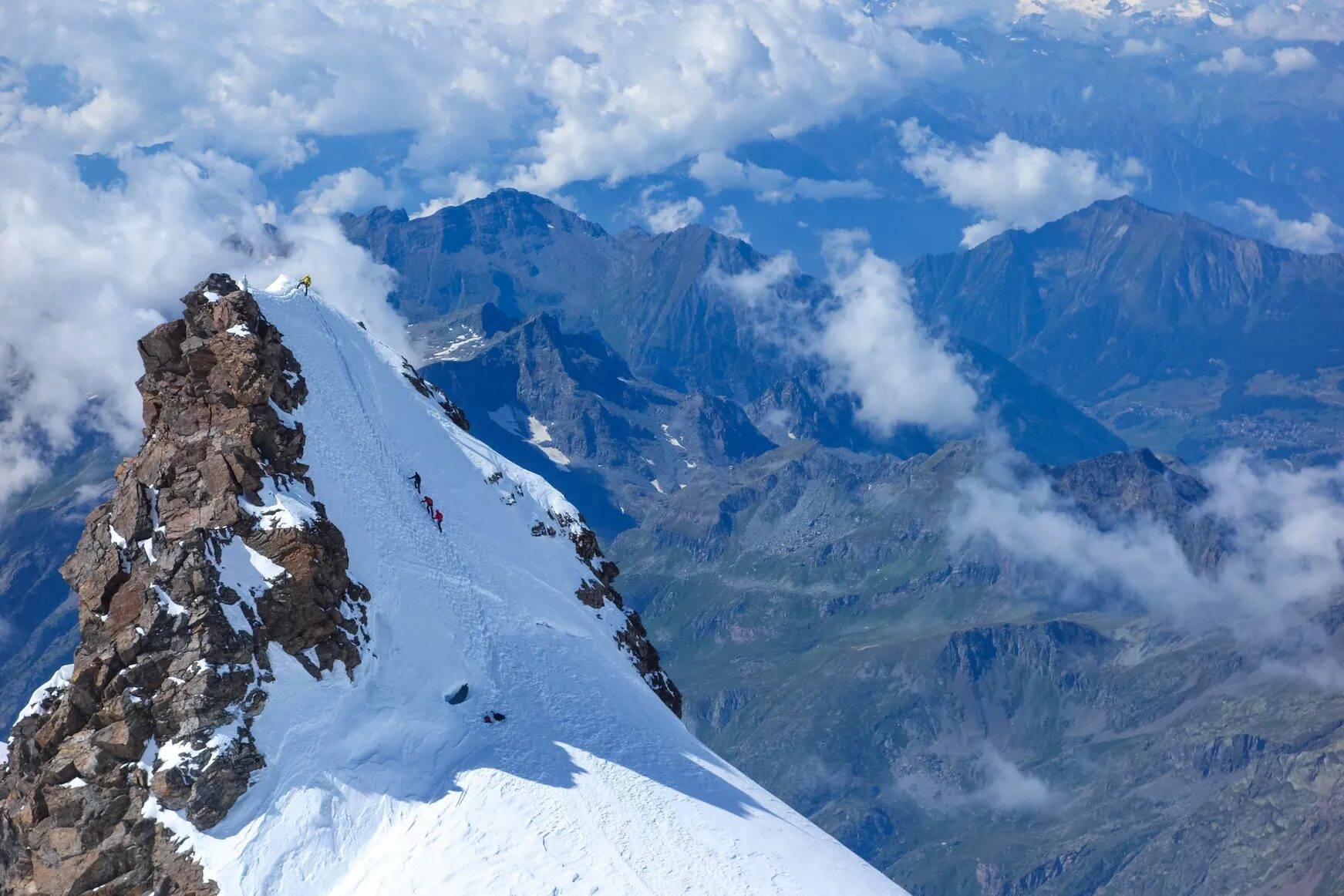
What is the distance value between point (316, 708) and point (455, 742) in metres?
9.95

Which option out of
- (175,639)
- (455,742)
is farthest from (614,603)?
(175,639)

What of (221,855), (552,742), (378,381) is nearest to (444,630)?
(552,742)

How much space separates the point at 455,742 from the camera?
71500mm

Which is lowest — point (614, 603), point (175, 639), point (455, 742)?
point (614, 603)

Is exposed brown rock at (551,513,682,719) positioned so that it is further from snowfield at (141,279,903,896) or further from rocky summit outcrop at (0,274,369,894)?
rocky summit outcrop at (0,274,369,894)

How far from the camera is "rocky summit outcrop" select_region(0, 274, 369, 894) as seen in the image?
57062mm

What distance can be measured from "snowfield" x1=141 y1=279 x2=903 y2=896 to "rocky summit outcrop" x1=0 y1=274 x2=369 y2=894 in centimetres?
112

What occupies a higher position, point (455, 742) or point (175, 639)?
point (175, 639)

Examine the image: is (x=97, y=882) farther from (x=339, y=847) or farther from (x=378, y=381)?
(x=378, y=381)

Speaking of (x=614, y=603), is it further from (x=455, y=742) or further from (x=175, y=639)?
(x=175, y=639)

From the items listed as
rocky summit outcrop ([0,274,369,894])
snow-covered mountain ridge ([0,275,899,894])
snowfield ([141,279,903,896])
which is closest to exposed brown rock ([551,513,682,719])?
snowfield ([141,279,903,896])

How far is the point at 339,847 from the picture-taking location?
205 ft

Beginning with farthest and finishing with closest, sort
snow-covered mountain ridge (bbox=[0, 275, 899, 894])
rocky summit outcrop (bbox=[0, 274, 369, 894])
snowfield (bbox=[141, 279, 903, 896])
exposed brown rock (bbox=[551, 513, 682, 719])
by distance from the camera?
exposed brown rock (bbox=[551, 513, 682, 719])
snowfield (bbox=[141, 279, 903, 896])
snow-covered mountain ridge (bbox=[0, 275, 899, 894])
rocky summit outcrop (bbox=[0, 274, 369, 894])

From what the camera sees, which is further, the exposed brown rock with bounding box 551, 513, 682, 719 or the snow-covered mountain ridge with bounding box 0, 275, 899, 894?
the exposed brown rock with bounding box 551, 513, 682, 719
